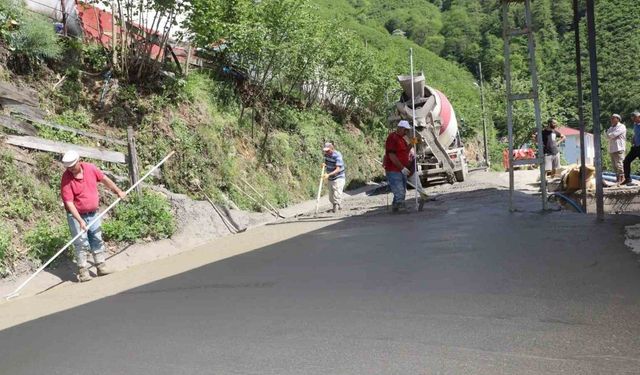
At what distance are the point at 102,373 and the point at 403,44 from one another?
202 feet

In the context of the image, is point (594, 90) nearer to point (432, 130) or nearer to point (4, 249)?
point (4, 249)

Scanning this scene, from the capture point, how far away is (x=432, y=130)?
16.5 meters

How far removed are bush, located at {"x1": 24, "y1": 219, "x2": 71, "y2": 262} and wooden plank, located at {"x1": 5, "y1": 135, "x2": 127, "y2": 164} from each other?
1612mm

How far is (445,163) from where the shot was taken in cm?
1752

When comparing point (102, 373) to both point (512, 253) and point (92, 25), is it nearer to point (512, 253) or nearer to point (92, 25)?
point (512, 253)

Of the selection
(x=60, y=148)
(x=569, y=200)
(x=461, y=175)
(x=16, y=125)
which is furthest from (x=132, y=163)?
(x=461, y=175)

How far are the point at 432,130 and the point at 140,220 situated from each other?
969cm

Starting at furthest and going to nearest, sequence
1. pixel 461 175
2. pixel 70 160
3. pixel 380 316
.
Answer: pixel 461 175 < pixel 70 160 < pixel 380 316

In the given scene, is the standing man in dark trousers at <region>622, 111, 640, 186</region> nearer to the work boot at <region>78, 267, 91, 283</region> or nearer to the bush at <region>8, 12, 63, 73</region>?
the work boot at <region>78, 267, 91, 283</region>

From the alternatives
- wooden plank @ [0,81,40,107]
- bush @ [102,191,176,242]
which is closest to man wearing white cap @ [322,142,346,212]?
bush @ [102,191,176,242]

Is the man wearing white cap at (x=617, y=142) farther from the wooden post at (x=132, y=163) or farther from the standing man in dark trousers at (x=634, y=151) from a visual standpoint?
the wooden post at (x=132, y=163)

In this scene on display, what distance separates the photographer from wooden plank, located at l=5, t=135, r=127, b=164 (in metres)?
8.83

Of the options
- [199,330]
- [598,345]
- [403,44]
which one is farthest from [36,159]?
[403,44]

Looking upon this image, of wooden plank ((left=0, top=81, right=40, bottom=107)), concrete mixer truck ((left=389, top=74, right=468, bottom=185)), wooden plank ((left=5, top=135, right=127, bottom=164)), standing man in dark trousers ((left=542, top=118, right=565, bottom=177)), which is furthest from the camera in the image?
concrete mixer truck ((left=389, top=74, right=468, bottom=185))
